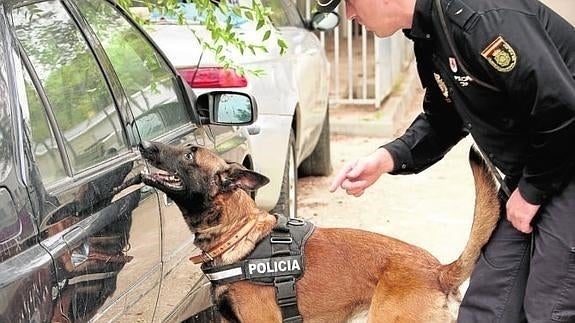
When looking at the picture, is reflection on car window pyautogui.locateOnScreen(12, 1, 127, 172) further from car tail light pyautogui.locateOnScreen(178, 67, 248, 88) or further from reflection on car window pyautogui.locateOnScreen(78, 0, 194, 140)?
car tail light pyautogui.locateOnScreen(178, 67, 248, 88)

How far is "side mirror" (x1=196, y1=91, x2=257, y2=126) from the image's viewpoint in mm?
4094

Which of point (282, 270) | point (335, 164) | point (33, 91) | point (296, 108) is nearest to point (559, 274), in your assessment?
point (282, 270)

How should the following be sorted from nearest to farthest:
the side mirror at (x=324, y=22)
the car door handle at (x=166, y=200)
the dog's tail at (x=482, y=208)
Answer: the dog's tail at (x=482, y=208), the car door handle at (x=166, y=200), the side mirror at (x=324, y=22)

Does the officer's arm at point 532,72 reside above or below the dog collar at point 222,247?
above

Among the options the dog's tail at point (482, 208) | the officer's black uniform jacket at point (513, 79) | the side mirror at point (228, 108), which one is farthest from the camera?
the side mirror at point (228, 108)

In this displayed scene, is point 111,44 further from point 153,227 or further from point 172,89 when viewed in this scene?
point 153,227

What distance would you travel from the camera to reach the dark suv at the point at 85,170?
7.61 feet

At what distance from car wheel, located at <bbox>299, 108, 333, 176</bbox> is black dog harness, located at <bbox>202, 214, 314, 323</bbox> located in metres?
5.47

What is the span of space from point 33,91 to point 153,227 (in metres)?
0.80

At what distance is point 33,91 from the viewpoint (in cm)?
265

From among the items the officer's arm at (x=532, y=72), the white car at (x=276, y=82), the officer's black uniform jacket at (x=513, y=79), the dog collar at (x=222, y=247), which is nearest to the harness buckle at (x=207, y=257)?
the dog collar at (x=222, y=247)

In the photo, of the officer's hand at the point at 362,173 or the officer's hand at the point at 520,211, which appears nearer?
the officer's hand at the point at 520,211

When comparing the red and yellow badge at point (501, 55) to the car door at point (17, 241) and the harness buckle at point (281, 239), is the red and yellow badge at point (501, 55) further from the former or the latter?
the harness buckle at point (281, 239)

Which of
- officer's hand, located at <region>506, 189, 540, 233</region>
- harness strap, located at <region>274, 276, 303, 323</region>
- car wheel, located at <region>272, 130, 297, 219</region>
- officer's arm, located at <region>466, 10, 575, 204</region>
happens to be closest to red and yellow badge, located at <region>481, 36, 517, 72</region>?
officer's arm, located at <region>466, 10, 575, 204</region>
